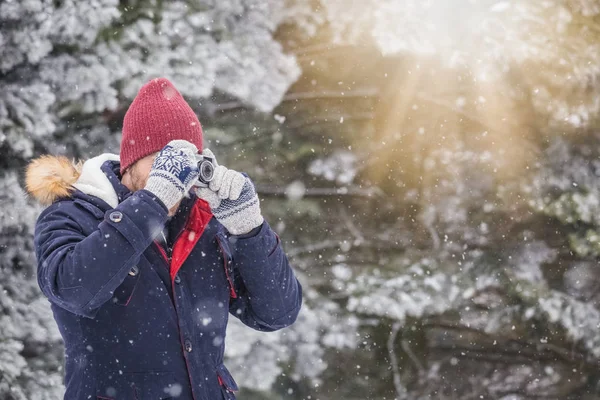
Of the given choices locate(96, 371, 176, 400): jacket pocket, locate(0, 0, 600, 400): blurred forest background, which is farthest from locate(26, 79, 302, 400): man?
locate(0, 0, 600, 400): blurred forest background

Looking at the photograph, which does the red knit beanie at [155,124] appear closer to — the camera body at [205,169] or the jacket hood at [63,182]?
the jacket hood at [63,182]

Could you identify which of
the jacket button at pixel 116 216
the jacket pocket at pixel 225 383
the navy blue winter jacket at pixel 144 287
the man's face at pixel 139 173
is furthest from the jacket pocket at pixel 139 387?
the man's face at pixel 139 173

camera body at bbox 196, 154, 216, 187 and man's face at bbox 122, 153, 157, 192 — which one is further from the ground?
camera body at bbox 196, 154, 216, 187

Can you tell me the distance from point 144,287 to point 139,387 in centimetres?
25

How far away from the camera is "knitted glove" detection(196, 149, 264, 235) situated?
160 cm

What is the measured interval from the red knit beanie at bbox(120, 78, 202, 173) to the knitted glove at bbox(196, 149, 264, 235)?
253 millimetres

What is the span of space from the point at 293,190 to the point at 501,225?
1.37 metres

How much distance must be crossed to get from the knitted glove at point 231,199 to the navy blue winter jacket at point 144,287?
0.05 metres

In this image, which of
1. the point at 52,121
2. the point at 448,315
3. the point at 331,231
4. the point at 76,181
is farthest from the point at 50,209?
the point at 448,315

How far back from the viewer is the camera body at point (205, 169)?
156 centimetres

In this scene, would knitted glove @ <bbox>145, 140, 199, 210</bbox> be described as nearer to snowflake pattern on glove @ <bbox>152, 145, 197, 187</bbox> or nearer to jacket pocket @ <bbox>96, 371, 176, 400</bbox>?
snowflake pattern on glove @ <bbox>152, 145, 197, 187</bbox>

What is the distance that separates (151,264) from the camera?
1630 millimetres

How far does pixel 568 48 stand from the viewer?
4023 mm

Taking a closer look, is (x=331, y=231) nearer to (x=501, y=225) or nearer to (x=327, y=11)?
(x=501, y=225)
